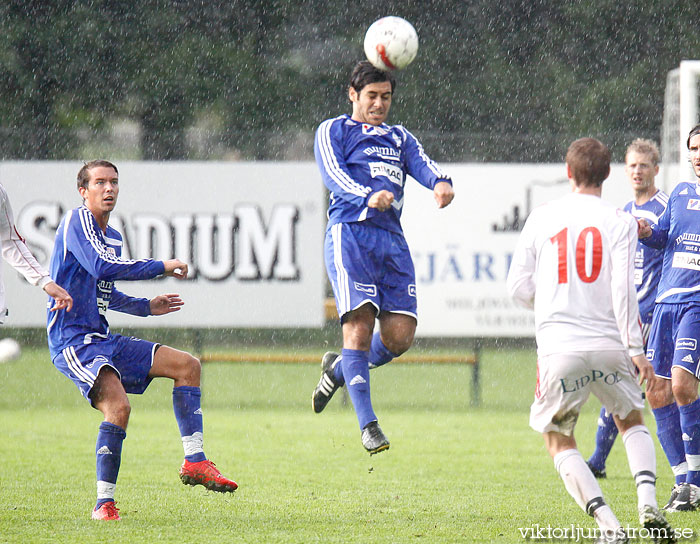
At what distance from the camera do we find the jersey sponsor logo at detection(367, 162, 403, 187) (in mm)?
6242

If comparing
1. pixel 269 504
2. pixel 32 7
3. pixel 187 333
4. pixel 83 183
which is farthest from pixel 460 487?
pixel 32 7

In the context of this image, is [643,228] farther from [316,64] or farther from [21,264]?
[316,64]

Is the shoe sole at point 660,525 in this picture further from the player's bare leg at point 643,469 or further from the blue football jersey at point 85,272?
the blue football jersey at point 85,272

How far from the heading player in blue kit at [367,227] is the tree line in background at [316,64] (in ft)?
53.1

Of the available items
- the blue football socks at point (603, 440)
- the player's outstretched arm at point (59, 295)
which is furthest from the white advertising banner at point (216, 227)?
the player's outstretched arm at point (59, 295)

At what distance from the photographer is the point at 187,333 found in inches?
619

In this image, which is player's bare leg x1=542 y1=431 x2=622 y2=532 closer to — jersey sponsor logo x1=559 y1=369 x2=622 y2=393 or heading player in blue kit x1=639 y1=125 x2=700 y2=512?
jersey sponsor logo x1=559 y1=369 x2=622 y2=393

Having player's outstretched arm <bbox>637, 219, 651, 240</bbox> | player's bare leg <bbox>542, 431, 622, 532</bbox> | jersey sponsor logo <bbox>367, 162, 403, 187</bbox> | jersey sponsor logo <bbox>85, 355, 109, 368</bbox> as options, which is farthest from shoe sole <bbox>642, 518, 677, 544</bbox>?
jersey sponsor logo <bbox>85, 355, 109, 368</bbox>

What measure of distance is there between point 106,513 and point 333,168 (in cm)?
228

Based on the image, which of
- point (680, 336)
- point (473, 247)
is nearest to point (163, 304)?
point (680, 336)

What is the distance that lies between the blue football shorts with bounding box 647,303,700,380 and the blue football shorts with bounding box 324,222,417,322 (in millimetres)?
1525

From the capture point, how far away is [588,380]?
475cm

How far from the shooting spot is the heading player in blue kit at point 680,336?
248 inches

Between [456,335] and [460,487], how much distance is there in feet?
17.0
